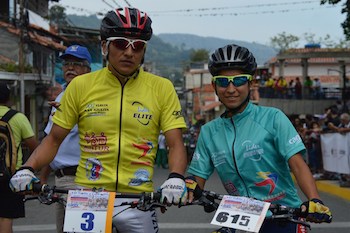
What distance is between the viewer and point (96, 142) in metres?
4.29

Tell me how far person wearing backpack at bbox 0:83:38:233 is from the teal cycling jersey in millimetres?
2512

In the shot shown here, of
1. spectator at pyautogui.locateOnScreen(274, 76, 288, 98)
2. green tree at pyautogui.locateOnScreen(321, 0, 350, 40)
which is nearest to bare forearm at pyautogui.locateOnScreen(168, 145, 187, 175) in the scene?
green tree at pyautogui.locateOnScreen(321, 0, 350, 40)

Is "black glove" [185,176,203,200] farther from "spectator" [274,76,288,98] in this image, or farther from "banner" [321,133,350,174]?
"spectator" [274,76,288,98]

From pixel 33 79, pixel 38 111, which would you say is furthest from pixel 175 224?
pixel 38 111

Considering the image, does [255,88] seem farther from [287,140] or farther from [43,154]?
[43,154]

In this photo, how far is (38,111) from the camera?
31.8m

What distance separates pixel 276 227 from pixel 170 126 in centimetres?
95

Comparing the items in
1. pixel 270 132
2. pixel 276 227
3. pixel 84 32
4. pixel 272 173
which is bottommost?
pixel 276 227

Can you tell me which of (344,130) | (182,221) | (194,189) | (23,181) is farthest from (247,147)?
(344,130)

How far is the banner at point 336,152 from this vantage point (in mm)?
14359

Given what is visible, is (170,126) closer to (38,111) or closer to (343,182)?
(343,182)

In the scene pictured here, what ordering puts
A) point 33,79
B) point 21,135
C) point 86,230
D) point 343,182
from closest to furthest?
point 86,230 → point 21,135 → point 343,182 → point 33,79

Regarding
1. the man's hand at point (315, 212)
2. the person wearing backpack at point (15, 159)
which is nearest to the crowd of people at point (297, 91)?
the person wearing backpack at point (15, 159)

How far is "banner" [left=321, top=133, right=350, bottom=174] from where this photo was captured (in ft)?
47.1
